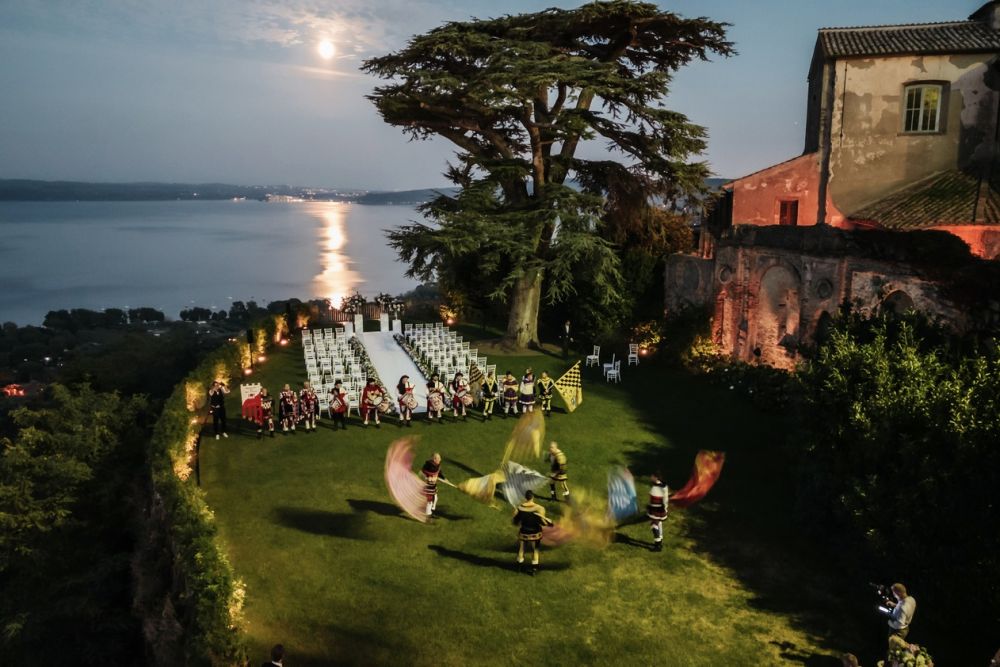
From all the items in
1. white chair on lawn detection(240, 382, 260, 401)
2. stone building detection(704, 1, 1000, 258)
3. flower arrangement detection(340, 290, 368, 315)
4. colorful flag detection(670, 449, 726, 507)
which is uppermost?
stone building detection(704, 1, 1000, 258)

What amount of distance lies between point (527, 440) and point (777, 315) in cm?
1221

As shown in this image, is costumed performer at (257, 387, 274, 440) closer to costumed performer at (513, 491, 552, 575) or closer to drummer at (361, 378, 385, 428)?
drummer at (361, 378, 385, 428)

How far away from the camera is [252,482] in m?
17.0

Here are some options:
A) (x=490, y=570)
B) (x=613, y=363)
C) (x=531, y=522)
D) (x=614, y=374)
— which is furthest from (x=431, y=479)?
(x=613, y=363)

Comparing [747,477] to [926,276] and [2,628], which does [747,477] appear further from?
[2,628]

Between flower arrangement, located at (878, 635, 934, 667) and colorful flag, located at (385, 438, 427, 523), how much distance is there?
8.90 metres

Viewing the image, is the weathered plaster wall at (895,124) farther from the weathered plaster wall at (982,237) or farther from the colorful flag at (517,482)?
the colorful flag at (517,482)

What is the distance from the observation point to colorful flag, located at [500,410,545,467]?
18.8m

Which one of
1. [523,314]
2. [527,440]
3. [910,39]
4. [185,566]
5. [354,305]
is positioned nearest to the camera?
[185,566]

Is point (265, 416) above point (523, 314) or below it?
below

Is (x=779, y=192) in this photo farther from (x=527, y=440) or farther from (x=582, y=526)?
(x=582, y=526)

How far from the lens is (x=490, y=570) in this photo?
13.1 meters

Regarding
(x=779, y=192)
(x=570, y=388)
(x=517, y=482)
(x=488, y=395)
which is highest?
(x=779, y=192)

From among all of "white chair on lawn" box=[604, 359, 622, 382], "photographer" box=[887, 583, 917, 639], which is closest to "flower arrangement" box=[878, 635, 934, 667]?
"photographer" box=[887, 583, 917, 639]
